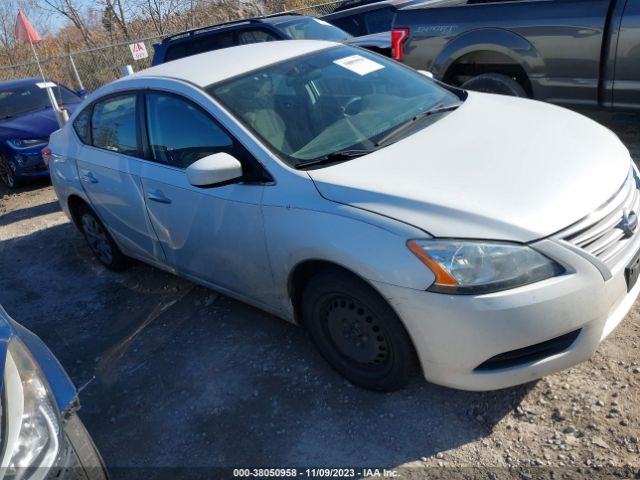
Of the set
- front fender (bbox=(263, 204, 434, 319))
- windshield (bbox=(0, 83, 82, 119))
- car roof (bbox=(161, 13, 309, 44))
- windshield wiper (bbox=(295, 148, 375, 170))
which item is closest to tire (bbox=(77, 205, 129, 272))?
front fender (bbox=(263, 204, 434, 319))

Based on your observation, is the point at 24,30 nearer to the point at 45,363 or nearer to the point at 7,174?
the point at 7,174

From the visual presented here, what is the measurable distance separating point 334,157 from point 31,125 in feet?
23.6

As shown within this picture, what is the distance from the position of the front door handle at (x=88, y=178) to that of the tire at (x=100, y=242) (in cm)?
35

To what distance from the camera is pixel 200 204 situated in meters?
3.34

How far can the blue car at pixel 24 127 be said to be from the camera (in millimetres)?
8172

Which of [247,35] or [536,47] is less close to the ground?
[247,35]

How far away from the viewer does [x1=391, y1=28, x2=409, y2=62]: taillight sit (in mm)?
5977

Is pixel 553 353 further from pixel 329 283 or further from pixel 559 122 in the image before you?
pixel 559 122

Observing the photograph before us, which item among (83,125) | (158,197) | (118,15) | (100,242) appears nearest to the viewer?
(158,197)

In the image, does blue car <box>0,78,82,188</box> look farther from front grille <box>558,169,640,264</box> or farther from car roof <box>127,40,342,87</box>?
front grille <box>558,169,640,264</box>

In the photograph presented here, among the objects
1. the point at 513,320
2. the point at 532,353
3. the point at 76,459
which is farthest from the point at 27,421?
the point at 532,353

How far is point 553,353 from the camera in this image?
2447 mm

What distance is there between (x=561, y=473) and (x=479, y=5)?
4.45 metres

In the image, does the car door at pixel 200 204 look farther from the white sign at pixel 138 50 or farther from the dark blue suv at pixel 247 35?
the white sign at pixel 138 50
